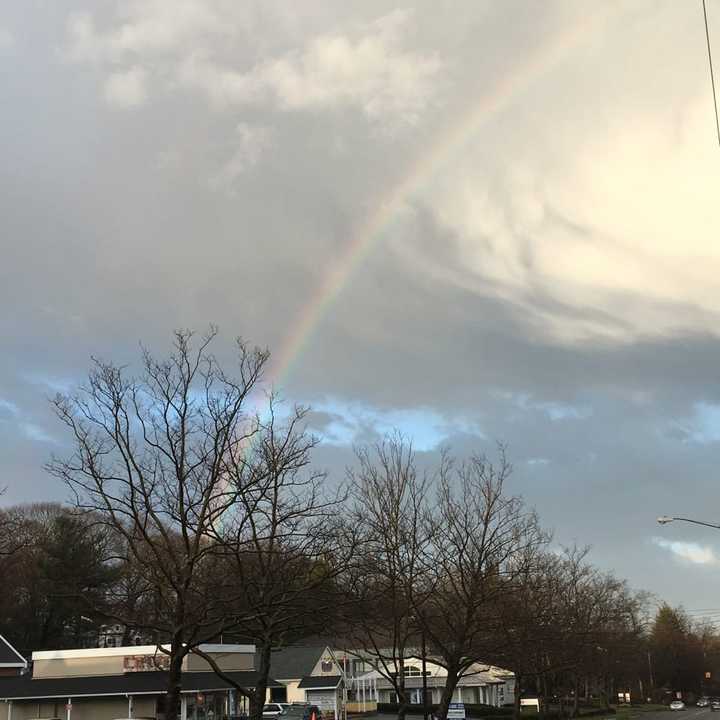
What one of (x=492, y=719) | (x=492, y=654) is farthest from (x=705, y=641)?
(x=492, y=654)

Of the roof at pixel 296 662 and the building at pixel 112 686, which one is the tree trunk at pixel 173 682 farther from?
the roof at pixel 296 662

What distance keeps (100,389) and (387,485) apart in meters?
12.5

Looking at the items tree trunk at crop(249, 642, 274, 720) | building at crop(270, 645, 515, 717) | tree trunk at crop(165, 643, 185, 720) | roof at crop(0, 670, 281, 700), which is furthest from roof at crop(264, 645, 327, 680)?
tree trunk at crop(165, 643, 185, 720)

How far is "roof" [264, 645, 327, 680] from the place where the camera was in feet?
256

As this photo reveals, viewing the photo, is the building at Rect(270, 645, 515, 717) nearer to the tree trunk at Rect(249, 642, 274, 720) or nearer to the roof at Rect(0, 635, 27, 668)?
the roof at Rect(0, 635, 27, 668)

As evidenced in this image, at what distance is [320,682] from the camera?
7462 centimetres

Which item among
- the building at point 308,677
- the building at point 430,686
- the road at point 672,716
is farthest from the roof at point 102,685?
the road at point 672,716

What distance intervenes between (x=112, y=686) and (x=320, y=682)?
1127 inches

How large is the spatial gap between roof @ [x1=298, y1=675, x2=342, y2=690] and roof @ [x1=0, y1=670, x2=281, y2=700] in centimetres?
2151

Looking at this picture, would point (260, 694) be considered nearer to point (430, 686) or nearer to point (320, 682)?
point (320, 682)

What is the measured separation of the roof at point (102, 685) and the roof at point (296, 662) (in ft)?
81.6

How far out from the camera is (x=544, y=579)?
153ft

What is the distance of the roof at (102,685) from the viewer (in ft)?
159

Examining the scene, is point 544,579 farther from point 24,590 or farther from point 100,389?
point 24,590
